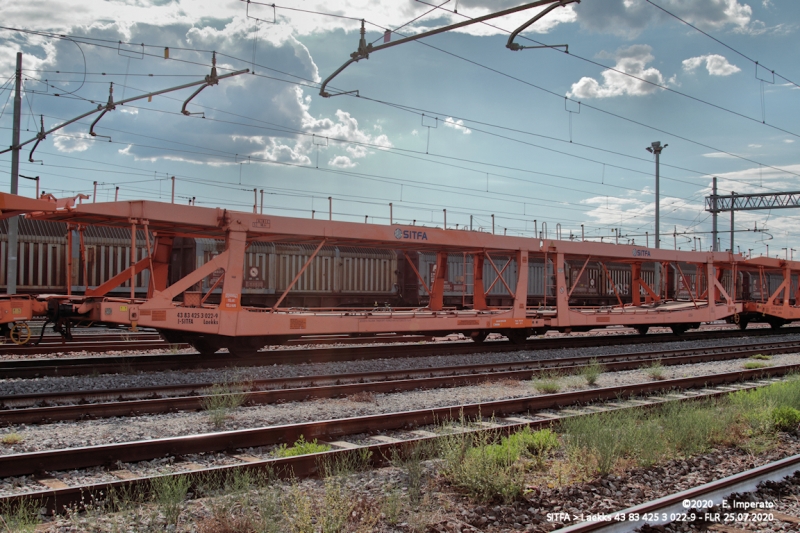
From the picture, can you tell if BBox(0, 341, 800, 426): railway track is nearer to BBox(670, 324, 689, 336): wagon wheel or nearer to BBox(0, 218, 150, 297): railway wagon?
BBox(670, 324, 689, 336): wagon wheel

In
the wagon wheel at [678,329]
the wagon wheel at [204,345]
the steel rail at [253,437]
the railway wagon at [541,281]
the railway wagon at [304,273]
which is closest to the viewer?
the steel rail at [253,437]

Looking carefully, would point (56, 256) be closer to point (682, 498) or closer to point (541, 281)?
point (541, 281)

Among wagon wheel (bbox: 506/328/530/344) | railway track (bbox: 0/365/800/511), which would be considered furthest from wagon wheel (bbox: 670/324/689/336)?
railway track (bbox: 0/365/800/511)

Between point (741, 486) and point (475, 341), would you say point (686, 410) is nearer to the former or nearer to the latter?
point (741, 486)

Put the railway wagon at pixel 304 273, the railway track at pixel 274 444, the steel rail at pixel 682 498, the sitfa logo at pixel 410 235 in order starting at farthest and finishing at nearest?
the railway wagon at pixel 304 273 → the sitfa logo at pixel 410 235 → the railway track at pixel 274 444 → the steel rail at pixel 682 498

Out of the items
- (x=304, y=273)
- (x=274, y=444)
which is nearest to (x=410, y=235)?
(x=274, y=444)

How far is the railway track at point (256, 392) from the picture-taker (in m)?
7.83

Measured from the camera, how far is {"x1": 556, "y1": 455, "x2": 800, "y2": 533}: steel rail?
4.32 m

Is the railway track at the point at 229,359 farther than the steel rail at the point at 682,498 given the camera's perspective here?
Yes

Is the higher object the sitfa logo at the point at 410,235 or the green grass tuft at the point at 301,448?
the sitfa logo at the point at 410,235

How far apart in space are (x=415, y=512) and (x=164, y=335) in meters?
9.05

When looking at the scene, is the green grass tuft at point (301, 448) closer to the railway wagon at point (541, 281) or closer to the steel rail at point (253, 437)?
the steel rail at point (253, 437)

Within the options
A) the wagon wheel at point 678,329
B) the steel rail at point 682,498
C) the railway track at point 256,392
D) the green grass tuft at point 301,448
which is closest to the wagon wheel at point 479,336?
the railway track at point 256,392

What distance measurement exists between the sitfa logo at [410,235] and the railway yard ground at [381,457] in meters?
4.68
